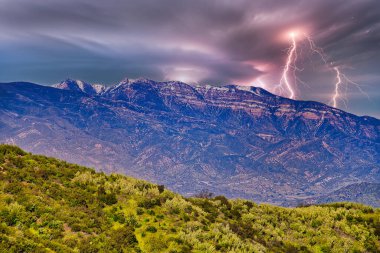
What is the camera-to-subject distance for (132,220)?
2608cm

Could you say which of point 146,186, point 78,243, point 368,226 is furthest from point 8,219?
point 368,226

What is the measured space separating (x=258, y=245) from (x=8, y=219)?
18623 mm

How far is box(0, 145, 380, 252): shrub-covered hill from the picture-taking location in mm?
21484

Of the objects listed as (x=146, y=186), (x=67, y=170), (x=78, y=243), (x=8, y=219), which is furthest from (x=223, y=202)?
(x=8, y=219)

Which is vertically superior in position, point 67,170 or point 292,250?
point 67,170

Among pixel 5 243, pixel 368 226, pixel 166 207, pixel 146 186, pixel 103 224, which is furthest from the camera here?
pixel 368 226

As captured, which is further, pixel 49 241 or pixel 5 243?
pixel 49 241

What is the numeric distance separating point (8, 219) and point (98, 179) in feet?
42.0

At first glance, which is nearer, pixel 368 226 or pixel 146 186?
pixel 146 186

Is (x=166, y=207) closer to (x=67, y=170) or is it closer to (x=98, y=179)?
(x=98, y=179)

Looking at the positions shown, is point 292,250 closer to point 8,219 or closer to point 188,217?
point 188,217

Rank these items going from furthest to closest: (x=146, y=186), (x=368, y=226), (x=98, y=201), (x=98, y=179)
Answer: (x=368, y=226), (x=146, y=186), (x=98, y=179), (x=98, y=201)

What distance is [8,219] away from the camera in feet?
66.9

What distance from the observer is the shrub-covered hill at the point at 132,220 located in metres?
21.5
